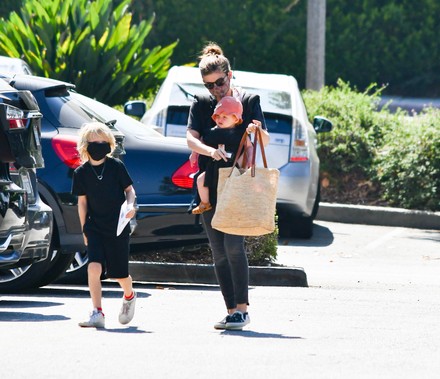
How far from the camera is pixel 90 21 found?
19.0m

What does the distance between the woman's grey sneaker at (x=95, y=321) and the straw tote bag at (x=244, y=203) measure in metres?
0.85

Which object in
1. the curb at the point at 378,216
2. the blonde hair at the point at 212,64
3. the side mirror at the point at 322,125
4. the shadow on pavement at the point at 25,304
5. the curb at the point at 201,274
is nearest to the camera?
the blonde hair at the point at 212,64

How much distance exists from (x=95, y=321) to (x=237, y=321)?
0.81 m

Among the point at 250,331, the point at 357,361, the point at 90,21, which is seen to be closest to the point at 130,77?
the point at 90,21

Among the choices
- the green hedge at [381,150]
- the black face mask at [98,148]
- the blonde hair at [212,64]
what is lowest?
the green hedge at [381,150]

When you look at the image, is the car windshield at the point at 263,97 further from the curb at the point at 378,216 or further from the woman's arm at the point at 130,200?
the woman's arm at the point at 130,200

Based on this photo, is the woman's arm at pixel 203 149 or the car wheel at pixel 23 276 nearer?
the woman's arm at pixel 203 149

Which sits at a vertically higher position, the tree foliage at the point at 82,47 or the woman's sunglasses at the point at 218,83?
the woman's sunglasses at the point at 218,83

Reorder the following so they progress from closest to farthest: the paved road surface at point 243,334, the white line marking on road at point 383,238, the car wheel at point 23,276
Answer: the paved road surface at point 243,334
the car wheel at point 23,276
the white line marking on road at point 383,238

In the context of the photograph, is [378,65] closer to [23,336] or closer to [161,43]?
[161,43]

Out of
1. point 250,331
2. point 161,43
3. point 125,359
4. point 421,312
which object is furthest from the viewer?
point 161,43

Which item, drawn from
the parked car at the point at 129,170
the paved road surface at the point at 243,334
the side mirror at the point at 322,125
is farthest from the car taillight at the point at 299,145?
the parked car at the point at 129,170

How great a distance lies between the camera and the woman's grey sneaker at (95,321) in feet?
25.4

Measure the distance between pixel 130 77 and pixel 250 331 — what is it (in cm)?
1186
